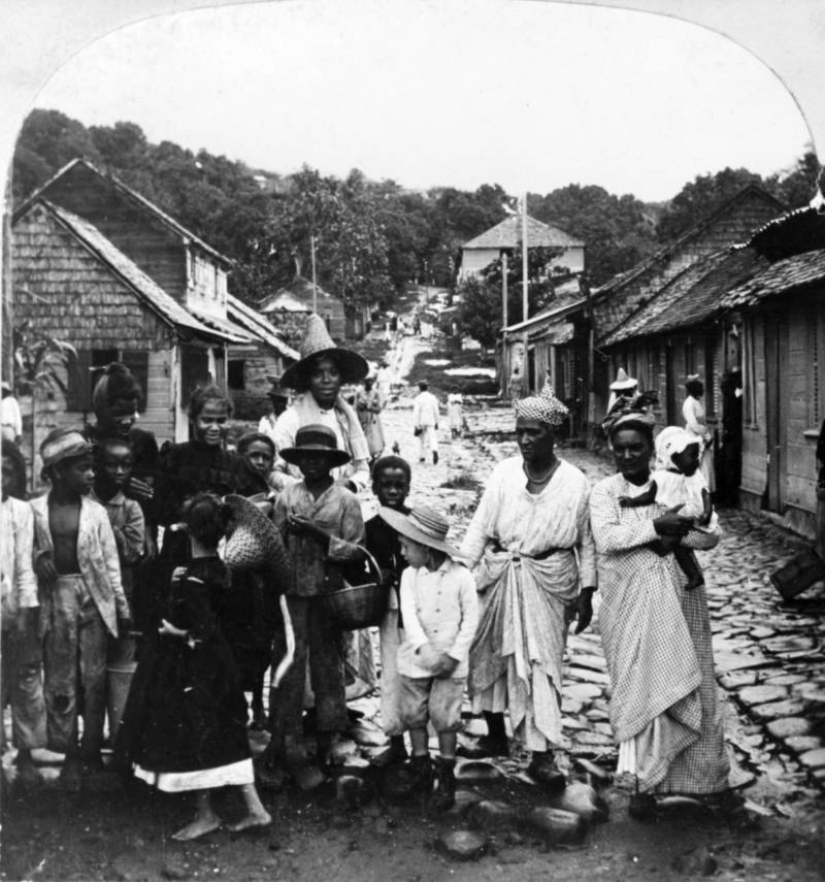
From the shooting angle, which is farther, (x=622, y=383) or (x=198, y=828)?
(x=622, y=383)

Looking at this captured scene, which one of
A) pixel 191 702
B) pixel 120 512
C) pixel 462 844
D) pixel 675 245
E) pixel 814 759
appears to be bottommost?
pixel 462 844

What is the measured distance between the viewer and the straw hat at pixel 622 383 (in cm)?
524

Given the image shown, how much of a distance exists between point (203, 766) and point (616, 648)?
1.80 meters

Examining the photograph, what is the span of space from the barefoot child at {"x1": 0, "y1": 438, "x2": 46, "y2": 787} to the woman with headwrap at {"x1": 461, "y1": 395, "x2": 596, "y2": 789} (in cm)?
193

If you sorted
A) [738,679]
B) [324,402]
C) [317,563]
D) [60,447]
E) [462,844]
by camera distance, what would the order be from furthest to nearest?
1. [738,679]
2. [324,402]
3. [317,563]
4. [60,447]
5. [462,844]

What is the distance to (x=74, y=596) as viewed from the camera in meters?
4.13

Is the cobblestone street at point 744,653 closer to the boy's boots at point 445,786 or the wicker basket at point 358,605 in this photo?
the wicker basket at point 358,605

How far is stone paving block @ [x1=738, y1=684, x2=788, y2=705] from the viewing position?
4957mm

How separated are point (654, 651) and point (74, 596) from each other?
2508 mm

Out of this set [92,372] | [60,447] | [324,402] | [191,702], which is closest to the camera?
[191,702]

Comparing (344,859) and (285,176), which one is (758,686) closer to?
(344,859)

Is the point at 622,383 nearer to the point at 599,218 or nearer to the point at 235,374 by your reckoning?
the point at 599,218

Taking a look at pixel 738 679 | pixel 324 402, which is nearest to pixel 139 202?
pixel 324 402

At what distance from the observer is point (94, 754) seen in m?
4.18
